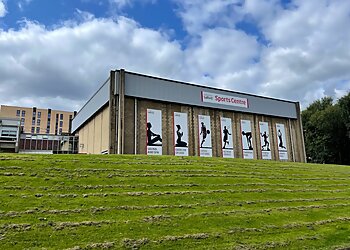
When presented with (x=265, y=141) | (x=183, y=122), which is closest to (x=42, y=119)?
(x=183, y=122)

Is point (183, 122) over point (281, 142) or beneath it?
over

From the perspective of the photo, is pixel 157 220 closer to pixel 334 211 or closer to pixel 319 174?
pixel 334 211

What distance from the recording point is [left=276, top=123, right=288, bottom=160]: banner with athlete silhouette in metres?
39.4

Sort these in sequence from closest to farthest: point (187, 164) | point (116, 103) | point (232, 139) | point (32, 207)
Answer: point (32, 207)
point (187, 164)
point (116, 103)
point (232, 139)

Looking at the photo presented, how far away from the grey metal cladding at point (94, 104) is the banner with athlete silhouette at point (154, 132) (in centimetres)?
457

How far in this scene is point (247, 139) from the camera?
36.9 metres

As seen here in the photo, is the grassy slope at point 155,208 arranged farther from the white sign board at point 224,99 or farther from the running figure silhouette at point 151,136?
the white sign board at point 224,99

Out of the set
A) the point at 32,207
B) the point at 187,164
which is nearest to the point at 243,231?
the point at 32,207

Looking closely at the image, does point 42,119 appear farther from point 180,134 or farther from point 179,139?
point 179,139

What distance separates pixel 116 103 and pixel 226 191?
18519mm

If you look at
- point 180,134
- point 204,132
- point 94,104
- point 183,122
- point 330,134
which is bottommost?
point 180,134

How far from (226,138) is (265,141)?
5.89 meters

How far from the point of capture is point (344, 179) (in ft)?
72.6

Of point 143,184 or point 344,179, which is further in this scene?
point 344,179
